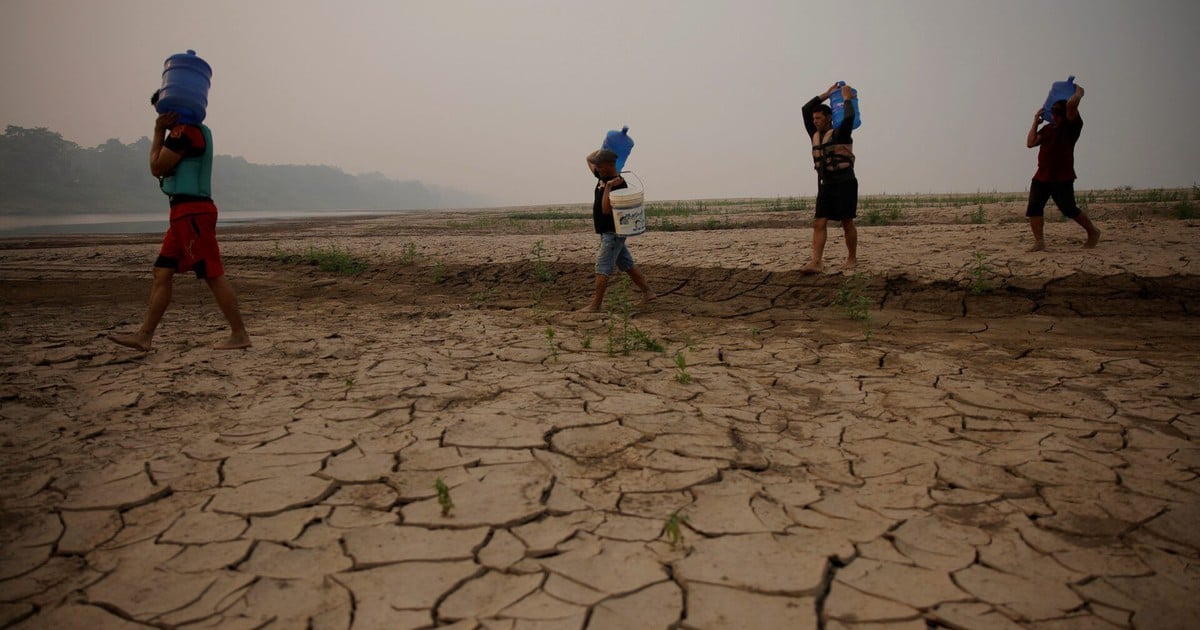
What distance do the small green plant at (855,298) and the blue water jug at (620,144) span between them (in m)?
2.24

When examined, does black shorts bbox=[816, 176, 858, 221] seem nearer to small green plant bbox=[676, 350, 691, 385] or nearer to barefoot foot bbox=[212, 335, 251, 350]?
small green plant bbox=[676, 350, 691, 385]

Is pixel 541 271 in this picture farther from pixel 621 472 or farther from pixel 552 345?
pixel 621 472

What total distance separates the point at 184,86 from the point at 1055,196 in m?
7.02

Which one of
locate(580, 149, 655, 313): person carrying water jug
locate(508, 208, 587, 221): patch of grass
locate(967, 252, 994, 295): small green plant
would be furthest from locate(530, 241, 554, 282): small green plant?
locate(508, 208, 587, 221): patch of grass

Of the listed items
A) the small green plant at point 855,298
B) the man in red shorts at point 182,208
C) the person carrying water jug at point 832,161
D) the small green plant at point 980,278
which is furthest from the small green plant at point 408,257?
the small green plant at point 980,278

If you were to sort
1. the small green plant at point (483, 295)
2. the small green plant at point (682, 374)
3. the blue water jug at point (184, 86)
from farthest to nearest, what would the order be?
the small green plant at point (483, 295)
the blue water jug at point (184, 86)
the small green plant at point (682, 374)

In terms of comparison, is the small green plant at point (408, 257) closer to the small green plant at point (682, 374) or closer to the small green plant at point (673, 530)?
the small green plant at point (682, 374)

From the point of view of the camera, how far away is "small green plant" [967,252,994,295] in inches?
200

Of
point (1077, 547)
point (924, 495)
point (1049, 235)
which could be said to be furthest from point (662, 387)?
point (1049, 235)

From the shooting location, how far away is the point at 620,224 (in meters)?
4.87

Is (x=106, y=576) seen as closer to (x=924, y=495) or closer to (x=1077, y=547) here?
(x=924, y=495)

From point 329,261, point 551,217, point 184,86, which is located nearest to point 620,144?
point 184,86

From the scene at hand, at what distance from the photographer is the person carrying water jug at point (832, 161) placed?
5.40 meters

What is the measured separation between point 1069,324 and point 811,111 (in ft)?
9.16
